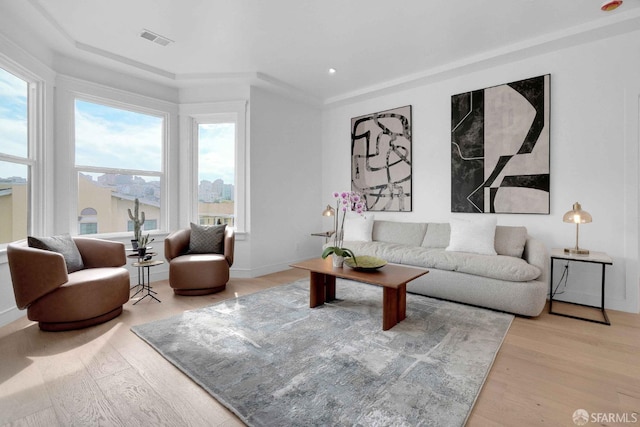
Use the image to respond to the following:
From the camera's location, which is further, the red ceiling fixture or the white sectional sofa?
the white sectional sofa

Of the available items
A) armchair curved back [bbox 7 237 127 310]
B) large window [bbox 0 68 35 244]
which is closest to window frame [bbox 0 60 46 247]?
large window [bbox 0 68 35 244]

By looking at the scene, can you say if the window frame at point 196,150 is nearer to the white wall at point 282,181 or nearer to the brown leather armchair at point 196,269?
the white wall at point 282,181

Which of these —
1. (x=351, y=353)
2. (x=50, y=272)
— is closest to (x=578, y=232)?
(x=351, y=353)

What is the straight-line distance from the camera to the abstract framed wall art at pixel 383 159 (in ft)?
15.1

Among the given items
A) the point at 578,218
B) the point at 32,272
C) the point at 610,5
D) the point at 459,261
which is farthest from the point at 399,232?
the point at 32,272

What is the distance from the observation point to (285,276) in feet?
14.8

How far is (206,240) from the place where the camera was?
396cm

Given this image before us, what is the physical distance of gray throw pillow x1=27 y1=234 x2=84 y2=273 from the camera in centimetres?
265

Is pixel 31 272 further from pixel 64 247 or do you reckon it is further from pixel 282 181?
pixel 282 181

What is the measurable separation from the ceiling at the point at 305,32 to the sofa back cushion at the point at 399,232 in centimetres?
207

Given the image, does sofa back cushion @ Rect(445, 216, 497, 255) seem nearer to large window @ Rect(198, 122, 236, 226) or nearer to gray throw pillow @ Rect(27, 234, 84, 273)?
large window @ Rect(198, 122, 236, 226)

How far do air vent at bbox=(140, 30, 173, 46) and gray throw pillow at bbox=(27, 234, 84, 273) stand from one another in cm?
226

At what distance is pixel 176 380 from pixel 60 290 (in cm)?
146

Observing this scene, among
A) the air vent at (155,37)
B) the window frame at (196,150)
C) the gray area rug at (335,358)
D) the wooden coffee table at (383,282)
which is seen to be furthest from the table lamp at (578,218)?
the air vent at (155,37)
